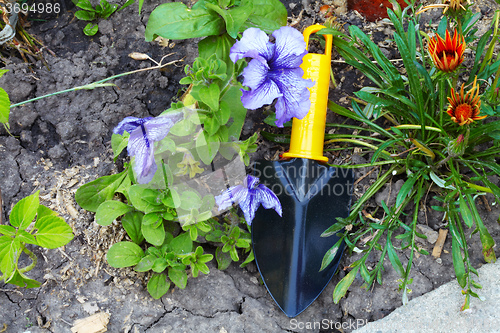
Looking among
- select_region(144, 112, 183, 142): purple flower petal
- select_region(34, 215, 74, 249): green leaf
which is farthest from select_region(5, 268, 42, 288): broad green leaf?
select_region(144, 112, 183, 142): purple flower petal

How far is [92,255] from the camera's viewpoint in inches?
62.7

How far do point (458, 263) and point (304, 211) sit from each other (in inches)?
24.4

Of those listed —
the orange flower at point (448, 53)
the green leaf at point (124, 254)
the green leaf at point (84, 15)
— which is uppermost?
the orange flower at point (448, 53)

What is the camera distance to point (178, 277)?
156 centimetres

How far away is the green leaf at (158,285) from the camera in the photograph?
1.55 metres

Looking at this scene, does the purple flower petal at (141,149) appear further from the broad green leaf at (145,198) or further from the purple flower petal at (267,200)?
the purple flower petal at (267,200)

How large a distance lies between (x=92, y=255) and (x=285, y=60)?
1.09m

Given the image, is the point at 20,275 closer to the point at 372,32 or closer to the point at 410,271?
the point at 410,271

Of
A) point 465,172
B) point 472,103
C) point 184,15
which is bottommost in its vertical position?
point 465,172

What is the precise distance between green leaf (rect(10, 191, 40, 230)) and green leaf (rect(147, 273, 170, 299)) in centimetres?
50

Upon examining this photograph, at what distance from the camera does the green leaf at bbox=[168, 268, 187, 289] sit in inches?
61.2

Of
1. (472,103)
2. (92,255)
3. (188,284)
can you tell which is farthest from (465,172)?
(92,255)

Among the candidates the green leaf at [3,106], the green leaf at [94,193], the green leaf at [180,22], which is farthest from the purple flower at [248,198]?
the green leaf at [3,106]

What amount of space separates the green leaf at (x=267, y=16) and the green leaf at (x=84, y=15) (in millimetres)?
847
